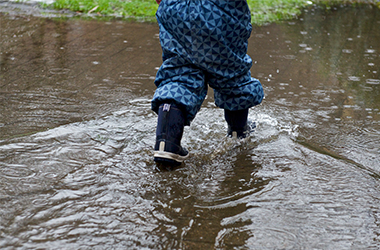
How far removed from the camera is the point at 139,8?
247 inches

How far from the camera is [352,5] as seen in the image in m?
7.48

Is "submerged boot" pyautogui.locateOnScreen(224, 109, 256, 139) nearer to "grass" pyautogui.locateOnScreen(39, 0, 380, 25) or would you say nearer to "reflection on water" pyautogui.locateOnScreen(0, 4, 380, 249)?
"reflection on water" pyautogui.locateOnScreen(0, 4, 380, 249)

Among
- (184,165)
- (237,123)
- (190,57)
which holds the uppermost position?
(190,57)

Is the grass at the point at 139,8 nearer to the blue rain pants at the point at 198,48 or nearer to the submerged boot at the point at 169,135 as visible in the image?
the blue rain pants at the point at 198,48

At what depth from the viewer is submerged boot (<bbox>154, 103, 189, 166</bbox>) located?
2131 millimetres

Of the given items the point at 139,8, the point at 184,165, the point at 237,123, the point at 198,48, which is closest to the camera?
the point at 198,48

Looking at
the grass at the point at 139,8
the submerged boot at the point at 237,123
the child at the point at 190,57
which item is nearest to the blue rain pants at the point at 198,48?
the child at the point at 190,57

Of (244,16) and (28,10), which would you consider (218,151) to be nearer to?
(244,16)

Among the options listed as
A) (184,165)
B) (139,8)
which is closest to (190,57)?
(184,165)

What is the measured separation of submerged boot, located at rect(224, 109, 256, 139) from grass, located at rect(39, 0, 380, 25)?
356 cm

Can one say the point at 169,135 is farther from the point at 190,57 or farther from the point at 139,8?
the point at 139,8

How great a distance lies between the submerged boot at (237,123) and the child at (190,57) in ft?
0.91

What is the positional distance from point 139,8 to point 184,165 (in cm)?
453

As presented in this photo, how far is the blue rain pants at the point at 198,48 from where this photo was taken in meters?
2.10
